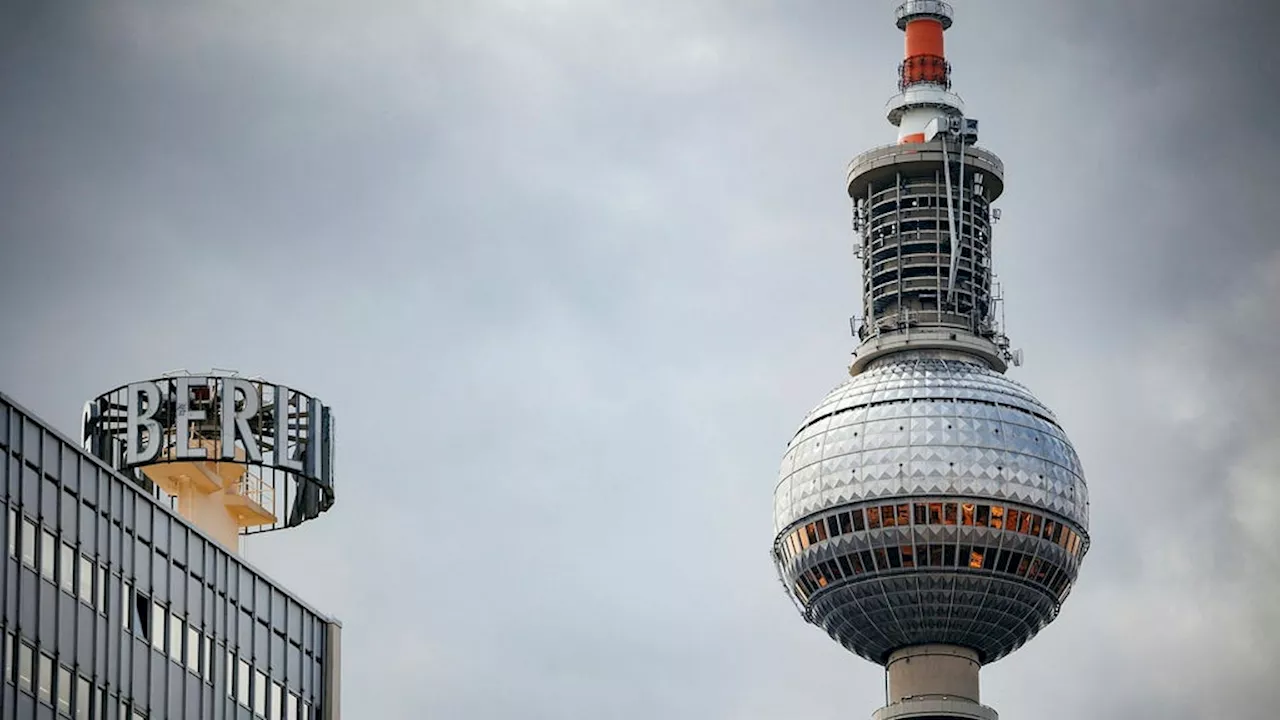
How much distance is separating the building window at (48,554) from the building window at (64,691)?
282 centimetres

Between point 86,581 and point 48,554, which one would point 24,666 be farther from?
point 86,581

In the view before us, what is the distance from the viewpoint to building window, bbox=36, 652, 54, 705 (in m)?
89.3

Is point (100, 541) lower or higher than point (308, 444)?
lower

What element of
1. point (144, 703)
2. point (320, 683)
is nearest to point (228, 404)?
point (320, 683)

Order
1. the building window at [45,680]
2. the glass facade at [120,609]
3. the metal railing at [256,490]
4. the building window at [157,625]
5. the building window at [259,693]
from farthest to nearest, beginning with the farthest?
the metal railing at [256,490], the building window at [259,693], the building window at [157,625], the building window at [45,680], the glass facade at [120,609]

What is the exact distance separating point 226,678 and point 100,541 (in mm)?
9849

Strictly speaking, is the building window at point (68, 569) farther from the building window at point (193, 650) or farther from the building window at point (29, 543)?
the building window at point (193, 650)

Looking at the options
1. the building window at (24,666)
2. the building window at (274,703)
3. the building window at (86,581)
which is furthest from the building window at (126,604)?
the building window at (274,703)

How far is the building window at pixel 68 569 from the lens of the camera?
91.5m

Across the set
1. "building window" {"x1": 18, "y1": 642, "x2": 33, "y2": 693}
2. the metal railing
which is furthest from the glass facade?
the metal railing

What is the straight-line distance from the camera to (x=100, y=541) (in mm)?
93812

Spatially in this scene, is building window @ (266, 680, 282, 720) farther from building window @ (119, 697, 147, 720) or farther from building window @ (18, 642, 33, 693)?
building window @ (18, 642, 33, 693)

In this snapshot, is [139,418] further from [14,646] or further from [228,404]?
[14,646]

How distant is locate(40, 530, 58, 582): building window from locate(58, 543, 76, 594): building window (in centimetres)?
37
